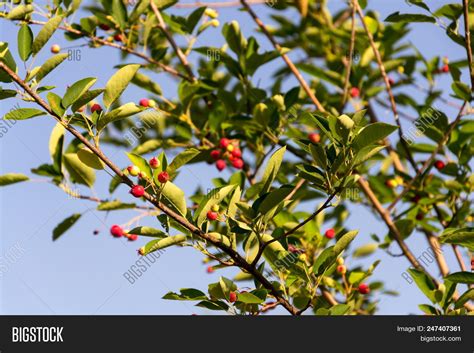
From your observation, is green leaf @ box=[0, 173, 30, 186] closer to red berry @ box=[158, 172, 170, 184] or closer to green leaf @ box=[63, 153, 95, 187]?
green leaf @ box=[63, 153, 95, 187]

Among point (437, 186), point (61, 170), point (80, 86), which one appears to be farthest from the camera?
point (437, 186)

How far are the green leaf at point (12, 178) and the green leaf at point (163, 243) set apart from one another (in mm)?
1189

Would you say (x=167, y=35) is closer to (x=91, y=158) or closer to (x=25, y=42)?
(x=25, y=42)

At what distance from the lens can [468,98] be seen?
9.75 ft

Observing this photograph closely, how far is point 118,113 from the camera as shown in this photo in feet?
6.02

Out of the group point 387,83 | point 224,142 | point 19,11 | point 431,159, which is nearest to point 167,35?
point 224,142

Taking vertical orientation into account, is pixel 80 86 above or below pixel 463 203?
above

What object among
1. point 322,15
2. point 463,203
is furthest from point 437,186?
point 322,15

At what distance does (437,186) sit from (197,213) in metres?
1.88

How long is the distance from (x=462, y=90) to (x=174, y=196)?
1670mm

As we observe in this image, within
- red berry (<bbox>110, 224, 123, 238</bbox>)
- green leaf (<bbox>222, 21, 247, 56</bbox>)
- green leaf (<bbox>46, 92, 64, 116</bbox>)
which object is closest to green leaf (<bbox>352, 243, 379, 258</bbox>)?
green leaf (<bbox>222, 21, 247, 56</bbox>)

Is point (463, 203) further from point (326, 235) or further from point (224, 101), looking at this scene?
point (224, 101)

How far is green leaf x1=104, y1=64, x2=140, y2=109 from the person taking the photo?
74.3 inches

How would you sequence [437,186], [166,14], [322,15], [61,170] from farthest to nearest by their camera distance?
[322,15], [166,14], [437,186], [61,170]
